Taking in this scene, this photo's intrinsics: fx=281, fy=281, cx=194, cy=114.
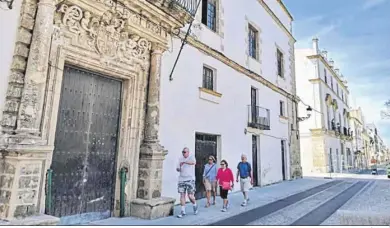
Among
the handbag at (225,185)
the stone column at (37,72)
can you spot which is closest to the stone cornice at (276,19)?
the handbag at (225,185)

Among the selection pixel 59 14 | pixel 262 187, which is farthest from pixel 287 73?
pixel 59 14

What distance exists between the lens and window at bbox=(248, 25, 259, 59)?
12709 millimetres

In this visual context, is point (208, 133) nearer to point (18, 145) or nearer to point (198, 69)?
point (198, 69)

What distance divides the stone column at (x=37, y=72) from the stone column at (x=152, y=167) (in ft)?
7.74

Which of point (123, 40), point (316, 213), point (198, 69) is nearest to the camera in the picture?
point (123, 40)

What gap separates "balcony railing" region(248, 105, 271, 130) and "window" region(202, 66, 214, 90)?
2.69 m

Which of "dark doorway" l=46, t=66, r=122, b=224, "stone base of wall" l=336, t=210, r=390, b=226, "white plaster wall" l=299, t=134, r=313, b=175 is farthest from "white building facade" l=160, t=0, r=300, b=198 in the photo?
"white plaster wall" l=299, t=134, r=313, b=175

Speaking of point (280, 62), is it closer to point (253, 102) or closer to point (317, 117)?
point (253, 102)

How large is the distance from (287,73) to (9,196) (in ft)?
51.3

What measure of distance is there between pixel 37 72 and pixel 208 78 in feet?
19.3

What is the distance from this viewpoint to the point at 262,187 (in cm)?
1188

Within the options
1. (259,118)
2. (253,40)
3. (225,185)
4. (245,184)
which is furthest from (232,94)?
(225,185)

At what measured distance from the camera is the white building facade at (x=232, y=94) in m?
7.67

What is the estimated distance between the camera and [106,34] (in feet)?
18.2
